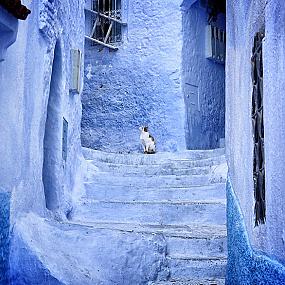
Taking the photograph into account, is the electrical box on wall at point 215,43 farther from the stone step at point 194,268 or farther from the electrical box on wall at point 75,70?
the stone step at point 194,268

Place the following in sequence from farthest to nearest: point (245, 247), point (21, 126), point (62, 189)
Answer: point (62, 189)
point (21, 126)
point (245, 247)

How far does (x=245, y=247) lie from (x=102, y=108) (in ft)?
35.1

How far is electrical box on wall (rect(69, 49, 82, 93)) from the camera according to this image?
903 cm

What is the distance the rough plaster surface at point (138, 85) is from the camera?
47.1ft

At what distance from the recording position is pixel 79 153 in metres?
9.91

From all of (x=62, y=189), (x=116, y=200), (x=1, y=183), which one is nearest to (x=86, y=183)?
(x=116, y=200)

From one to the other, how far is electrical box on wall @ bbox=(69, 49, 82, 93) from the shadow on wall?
1019mm

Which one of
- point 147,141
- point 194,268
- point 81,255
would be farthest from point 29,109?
point 147,141

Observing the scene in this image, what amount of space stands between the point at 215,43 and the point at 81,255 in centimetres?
1060

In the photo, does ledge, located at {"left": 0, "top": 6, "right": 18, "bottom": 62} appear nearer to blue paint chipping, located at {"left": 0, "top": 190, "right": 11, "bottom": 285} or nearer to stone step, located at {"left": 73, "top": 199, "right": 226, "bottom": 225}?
blue paint chipping, located at {"left": 0, "top": 190, "right": 11, "bottom": 285}

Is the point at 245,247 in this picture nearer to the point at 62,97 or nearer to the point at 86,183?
the point at 62,97

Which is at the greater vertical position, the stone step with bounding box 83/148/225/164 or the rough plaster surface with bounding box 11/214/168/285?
the stone step with bounding box 83/148/225/164

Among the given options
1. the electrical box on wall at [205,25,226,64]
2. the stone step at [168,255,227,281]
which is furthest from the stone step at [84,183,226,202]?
the electrical box on wall at [205,25,226,64]

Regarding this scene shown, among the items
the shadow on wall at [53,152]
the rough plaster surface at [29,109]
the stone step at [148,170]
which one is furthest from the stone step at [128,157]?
the shadow on wall at [53,152]
